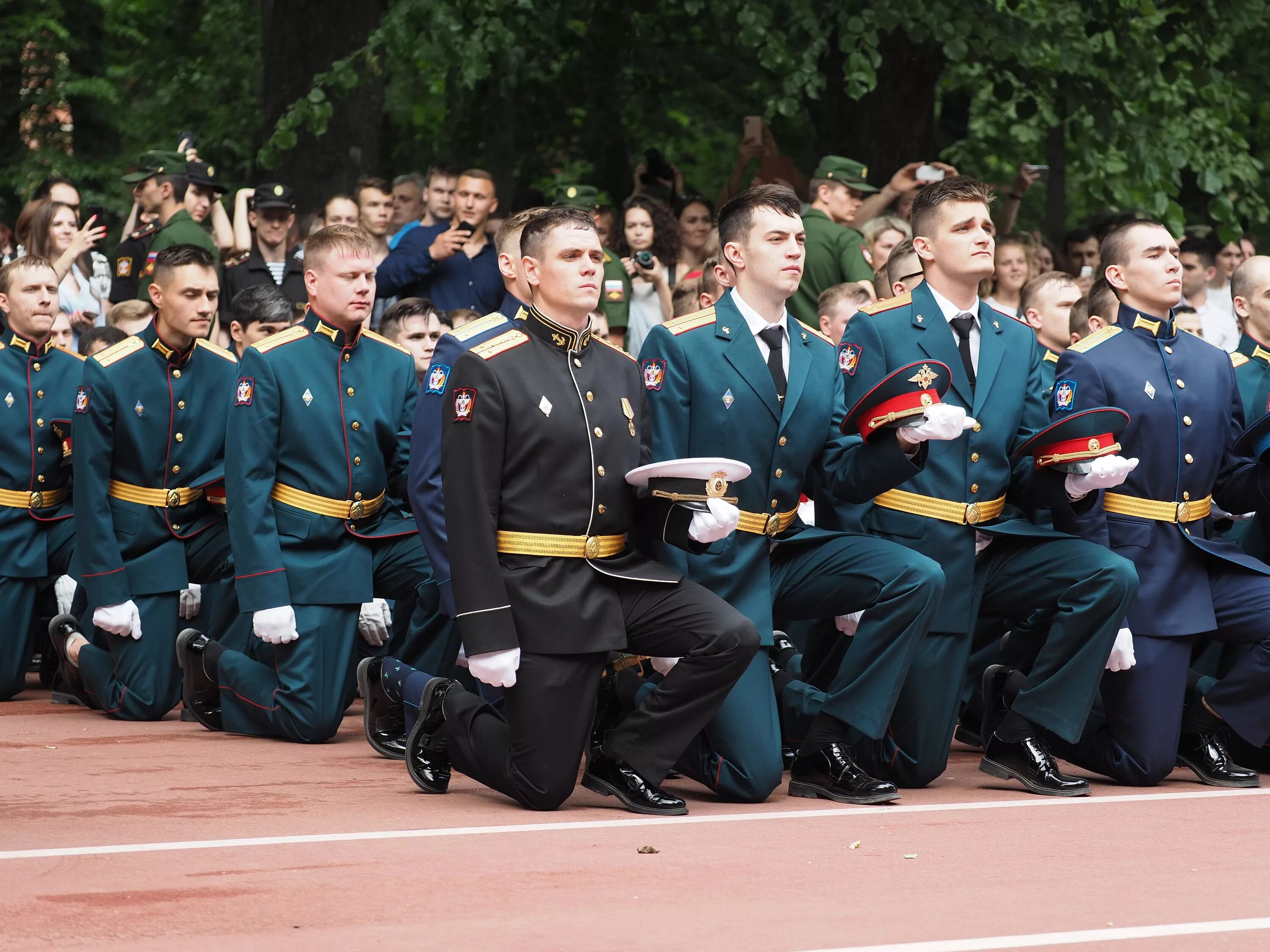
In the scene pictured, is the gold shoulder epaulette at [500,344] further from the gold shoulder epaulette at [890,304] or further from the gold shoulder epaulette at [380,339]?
the gold shoulder epaulette at [380,339]

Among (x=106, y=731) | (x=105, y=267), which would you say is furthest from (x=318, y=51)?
(x=106, y=731)

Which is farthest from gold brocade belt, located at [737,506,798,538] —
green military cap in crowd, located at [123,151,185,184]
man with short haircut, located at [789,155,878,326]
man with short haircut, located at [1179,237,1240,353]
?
green military cap in crowd, located at [123,151,185,184]

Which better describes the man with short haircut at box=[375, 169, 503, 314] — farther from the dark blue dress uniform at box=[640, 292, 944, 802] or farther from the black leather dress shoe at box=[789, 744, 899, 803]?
the black leather dress shoe at box=[789, 744, 899, 803]

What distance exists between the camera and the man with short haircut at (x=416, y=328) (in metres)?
9.34

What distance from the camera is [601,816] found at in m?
6.20

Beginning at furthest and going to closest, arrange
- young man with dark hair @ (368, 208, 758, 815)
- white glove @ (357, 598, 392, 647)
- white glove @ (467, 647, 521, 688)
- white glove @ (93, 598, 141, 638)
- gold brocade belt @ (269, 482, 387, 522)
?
white glove @ (93, 598, 141, 638), white glove @ (357, 598, 392, 647), gold brocade belt @ (269, 482, 387, 522), young man with dark hair @ (368, 208, 758, 815), white glove @ (467, 647, 521, 688)

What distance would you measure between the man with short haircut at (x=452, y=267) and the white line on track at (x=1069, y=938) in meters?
6.88

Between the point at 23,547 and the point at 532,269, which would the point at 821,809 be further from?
the point at 23,547

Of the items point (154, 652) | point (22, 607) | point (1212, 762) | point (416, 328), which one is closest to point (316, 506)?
point (154, 652)

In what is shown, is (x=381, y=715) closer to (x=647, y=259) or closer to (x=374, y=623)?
(x=374, y=623)

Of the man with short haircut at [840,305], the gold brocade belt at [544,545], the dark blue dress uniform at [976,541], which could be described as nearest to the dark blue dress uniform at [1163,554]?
the dark blue dress uniform at [976,541]

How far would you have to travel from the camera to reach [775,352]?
693cm

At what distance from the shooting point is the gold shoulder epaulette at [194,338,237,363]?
880 centimetres

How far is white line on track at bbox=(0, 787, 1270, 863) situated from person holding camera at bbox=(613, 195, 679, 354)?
16.1 ft
